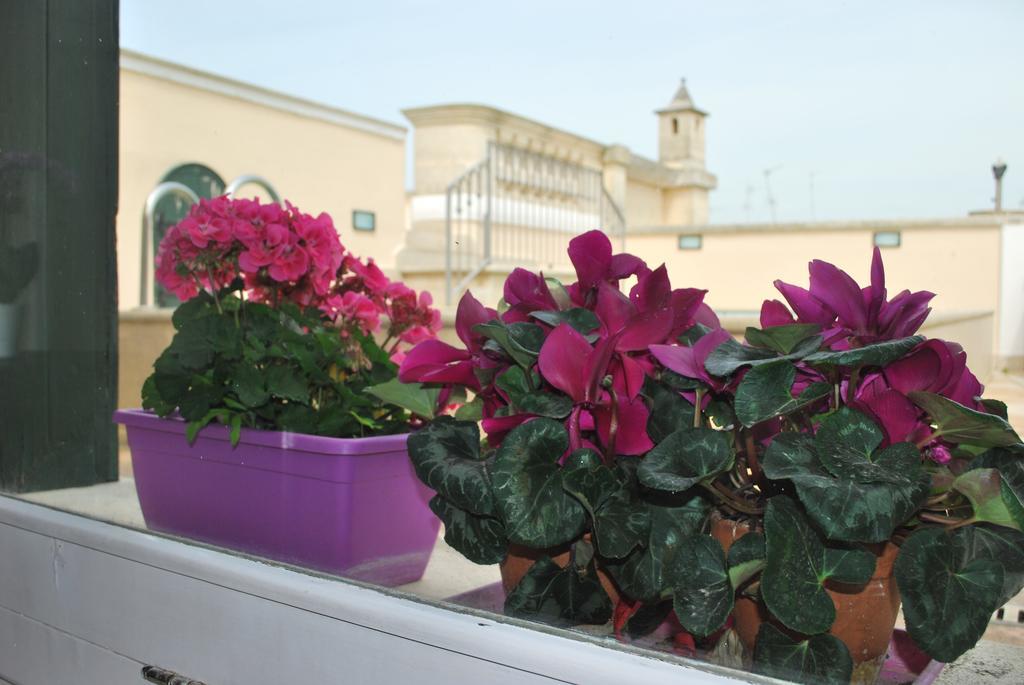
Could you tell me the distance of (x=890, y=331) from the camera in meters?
0.49

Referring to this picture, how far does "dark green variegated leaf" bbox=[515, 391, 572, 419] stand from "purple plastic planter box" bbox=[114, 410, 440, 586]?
24 centimetres

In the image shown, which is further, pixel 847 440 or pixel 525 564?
pixel 525 564

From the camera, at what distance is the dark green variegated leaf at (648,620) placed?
548mm

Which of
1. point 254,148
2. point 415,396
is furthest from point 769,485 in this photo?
point 254,148

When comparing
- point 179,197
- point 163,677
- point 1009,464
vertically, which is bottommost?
point 163,677

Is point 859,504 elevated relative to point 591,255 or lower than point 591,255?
lower

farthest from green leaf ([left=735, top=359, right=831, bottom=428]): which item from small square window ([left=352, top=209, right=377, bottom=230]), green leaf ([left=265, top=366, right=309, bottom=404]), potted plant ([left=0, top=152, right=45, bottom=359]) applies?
potted plant ([left=0, top=152, right=45, bottom=359])

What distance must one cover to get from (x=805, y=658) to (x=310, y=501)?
44 cm

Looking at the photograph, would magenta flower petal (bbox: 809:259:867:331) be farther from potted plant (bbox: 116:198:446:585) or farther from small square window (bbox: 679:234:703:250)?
potted plant (bbox: 116:198:446:585)

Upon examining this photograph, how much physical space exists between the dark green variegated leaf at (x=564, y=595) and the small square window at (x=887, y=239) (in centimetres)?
27

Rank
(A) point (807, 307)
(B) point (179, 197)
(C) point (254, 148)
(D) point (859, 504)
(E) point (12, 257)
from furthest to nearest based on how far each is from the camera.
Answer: (B) point (179, 197) < (C) point (254, 148) < (E) point (12, 257) < (A) point (807, 307) < (D) point (859, 504)

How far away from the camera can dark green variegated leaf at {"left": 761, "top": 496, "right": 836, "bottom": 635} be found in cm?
45

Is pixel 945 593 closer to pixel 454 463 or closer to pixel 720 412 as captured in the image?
pixel 720 412

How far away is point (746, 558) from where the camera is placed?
1.55 feet
